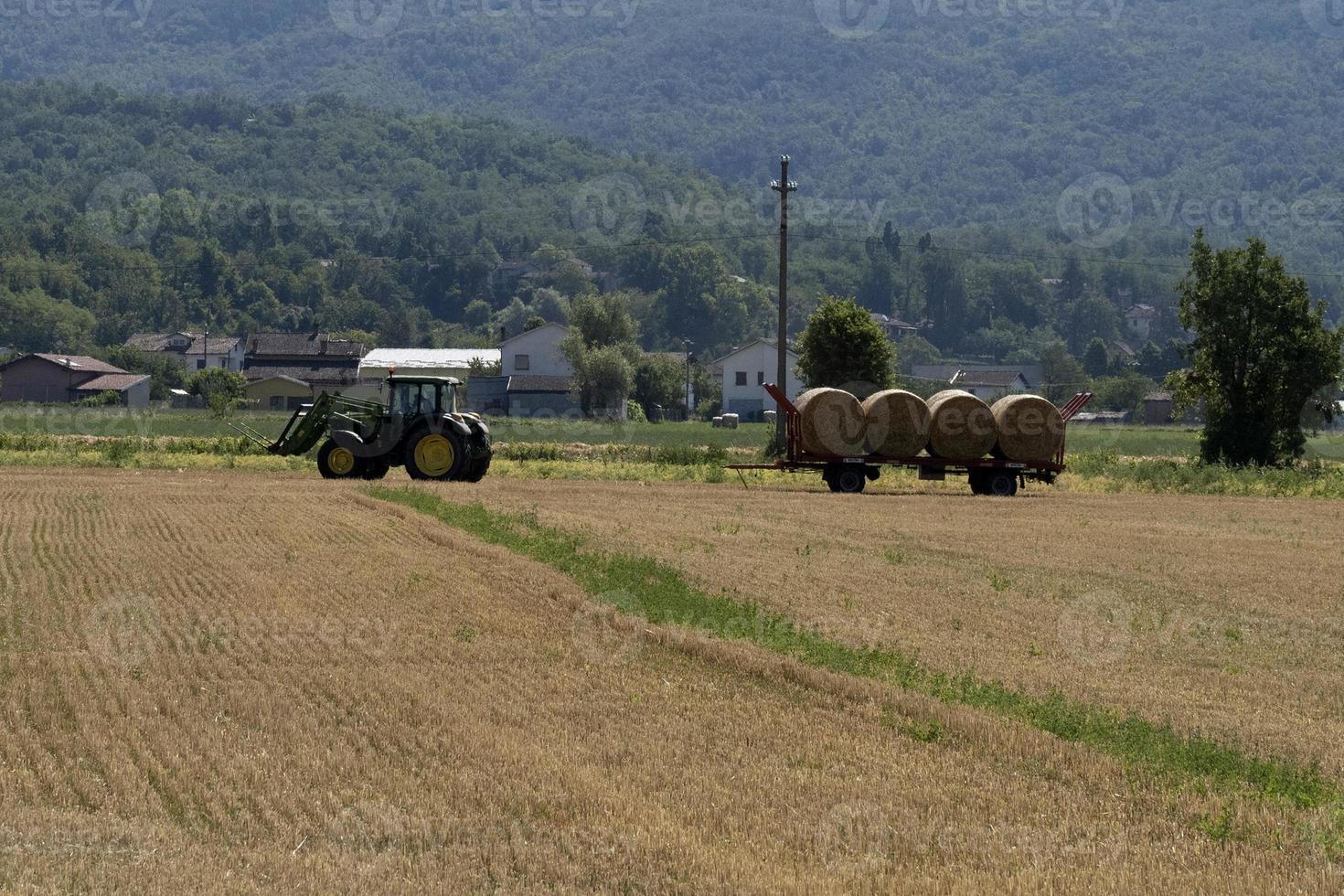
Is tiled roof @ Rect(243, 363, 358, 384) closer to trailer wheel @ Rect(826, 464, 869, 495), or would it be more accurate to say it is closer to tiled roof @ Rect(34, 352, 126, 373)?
tiled roof @ Rect(34, 352, 126, 373)

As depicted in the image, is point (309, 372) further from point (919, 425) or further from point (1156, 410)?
point (919, 425)

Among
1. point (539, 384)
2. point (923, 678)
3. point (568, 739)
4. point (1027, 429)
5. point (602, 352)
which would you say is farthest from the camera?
point (539, 384)

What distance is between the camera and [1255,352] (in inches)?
1917

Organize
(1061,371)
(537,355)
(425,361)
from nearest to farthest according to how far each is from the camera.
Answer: (537,355) < (425,361) < (1061,371)

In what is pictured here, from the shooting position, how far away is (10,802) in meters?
9.62

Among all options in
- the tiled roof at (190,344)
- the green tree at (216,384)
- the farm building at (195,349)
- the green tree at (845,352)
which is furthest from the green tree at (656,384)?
the green tree at (845,352)

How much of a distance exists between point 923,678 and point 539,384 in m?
99.4

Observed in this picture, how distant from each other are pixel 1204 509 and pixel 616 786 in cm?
2815

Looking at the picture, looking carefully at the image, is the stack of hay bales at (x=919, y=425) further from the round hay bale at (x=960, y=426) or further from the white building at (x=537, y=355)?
the white building at (x=537, y=355)

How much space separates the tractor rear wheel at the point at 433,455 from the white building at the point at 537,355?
3154 inches

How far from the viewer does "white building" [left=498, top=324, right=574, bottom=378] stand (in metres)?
116

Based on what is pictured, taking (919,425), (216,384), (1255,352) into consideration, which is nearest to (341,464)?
(919,425)

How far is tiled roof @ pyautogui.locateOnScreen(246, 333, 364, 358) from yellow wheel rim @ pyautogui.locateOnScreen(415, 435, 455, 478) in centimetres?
10332

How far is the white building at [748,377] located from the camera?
4530 inches
